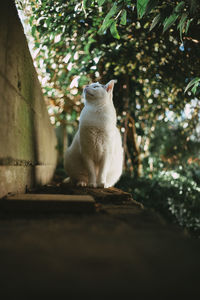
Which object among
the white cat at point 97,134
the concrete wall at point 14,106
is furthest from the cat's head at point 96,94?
the concrete wall at point 14,106

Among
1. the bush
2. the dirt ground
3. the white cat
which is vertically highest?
the white cat

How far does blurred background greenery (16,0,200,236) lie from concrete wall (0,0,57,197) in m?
0.56

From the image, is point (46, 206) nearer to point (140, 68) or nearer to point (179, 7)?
point (179, 7)

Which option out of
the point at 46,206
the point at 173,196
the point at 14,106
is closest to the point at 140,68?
the point at 173,196

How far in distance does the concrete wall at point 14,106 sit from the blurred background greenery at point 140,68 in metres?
0.56

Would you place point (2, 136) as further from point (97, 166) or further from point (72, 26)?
point (72, 26)

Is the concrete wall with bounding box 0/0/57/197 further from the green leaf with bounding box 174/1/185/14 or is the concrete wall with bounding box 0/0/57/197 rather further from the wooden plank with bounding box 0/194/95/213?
the green leaf with bounding box 174/1/185/14

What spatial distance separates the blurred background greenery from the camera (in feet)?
8.32

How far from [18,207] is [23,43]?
1386 millimetres

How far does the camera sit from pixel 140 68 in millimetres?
4324

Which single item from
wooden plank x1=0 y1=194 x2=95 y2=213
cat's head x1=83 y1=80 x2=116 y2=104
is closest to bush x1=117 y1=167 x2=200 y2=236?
cat's head x1=83 y1=80 x2=116 y2=104

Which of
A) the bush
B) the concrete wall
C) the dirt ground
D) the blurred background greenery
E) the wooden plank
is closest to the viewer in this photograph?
the dirt ground

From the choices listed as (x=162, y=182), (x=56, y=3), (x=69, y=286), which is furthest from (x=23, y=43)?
(x=162, y=182)

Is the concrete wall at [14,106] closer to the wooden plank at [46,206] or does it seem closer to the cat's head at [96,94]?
the wooden plank at [46,206]
